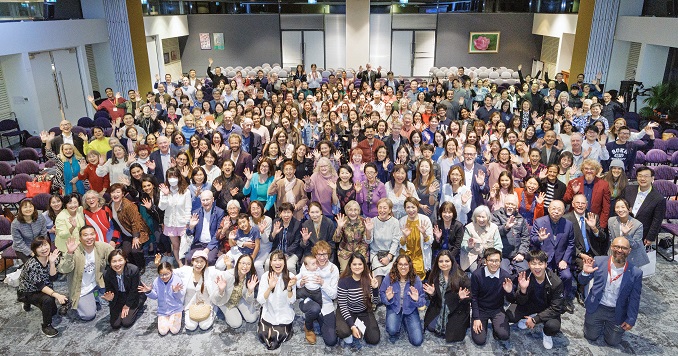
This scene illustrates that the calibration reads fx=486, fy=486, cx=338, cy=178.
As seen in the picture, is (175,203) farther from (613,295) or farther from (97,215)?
(613,295)

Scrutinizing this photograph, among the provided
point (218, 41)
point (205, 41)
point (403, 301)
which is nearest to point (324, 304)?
point (403, 301)

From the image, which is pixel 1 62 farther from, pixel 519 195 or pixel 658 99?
pixel 658 99

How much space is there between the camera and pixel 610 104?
10.2 meters

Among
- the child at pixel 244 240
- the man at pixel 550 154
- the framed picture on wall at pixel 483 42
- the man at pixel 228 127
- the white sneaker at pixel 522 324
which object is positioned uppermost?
the framed picture on wall at pixel 483 42

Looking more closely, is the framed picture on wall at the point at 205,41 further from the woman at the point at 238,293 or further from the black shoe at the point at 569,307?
the black shoe at the point at 569,307

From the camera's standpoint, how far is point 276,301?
17.3ft

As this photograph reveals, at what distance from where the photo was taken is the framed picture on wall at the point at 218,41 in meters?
20.1

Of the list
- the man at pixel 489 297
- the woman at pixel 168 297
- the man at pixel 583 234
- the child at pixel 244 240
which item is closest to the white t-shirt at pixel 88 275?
the woman at pixel 168 297

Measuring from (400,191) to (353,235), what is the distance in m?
0.96

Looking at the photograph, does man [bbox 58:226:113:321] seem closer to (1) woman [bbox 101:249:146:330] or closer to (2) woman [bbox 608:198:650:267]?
(1) woman [bbox 101:249:146:330]

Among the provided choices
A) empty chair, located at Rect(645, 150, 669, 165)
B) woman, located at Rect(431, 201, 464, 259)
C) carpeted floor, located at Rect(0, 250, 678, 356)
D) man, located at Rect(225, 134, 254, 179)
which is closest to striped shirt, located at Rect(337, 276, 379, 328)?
carpeted floor, located at Rect(0, 250, 678, 356)

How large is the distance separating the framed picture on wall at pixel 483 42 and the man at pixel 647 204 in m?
14.2

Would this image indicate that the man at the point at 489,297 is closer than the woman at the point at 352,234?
Yes

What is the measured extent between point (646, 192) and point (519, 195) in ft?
5.22
